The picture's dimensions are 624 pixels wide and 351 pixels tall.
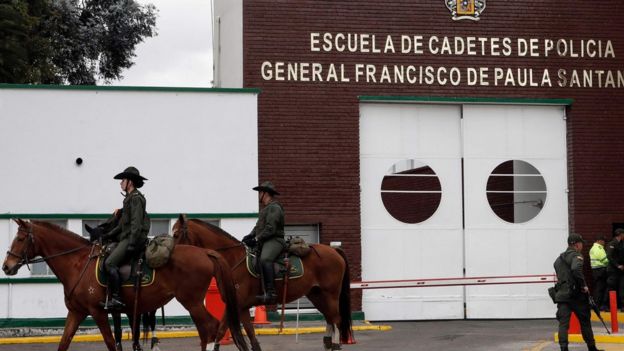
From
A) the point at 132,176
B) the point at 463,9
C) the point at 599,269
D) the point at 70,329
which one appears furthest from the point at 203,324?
the point at 463,9

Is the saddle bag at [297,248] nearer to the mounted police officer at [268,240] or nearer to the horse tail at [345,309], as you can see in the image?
the mounted police officer at [268,240]

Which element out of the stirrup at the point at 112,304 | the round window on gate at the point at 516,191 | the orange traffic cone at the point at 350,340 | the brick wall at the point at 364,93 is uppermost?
the brick wall at the point at 364,93

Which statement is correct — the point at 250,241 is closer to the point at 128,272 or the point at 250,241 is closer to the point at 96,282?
the point at 128,272

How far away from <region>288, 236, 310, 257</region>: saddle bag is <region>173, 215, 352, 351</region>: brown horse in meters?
0.14

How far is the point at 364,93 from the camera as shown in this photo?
27.4 meters

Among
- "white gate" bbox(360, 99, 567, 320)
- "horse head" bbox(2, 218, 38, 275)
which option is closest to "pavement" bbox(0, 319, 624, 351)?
"white gate" bbox(360, 99, 567, 320)

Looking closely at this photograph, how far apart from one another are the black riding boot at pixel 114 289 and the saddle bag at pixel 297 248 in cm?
325

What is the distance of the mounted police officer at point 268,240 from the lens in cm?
1778

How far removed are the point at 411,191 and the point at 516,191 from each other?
9.28 feet

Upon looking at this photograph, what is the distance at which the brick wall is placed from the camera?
26812mm

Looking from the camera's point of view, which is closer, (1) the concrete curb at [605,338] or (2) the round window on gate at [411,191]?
(1) the concrete curb at [605,338]

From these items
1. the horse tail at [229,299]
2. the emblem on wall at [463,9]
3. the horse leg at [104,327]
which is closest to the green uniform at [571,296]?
the horse tail at [229,299]

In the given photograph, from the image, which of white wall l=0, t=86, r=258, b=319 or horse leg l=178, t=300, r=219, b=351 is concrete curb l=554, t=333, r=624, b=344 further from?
white wall l=0, t=86, r=258, b=319

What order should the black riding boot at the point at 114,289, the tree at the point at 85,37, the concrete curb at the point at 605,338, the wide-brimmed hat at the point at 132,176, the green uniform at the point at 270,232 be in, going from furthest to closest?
the tree at the point at 85,37 → the concrete curb at the point at 605,338 → the green uniform at the point at 270,232 → the wide-brimmed hat at the point at 132,176 → the black riding boot at the point at 114,289
